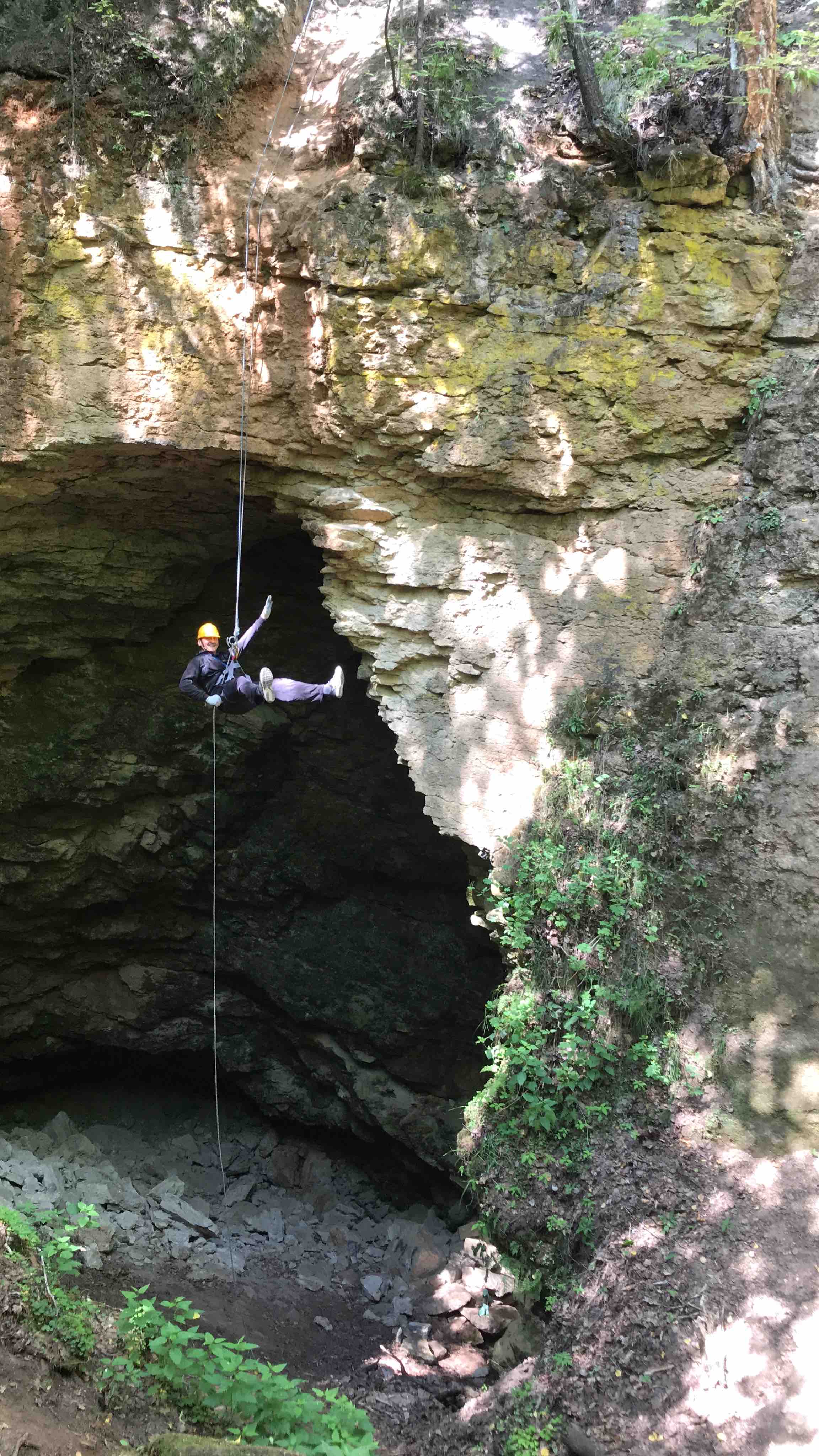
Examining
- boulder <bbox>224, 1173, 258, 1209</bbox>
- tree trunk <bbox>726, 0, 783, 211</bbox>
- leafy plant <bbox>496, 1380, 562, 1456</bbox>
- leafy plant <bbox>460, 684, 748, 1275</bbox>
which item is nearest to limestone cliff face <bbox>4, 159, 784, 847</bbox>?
tree trunk <bbox>726, 0, 783, 211</bbox>

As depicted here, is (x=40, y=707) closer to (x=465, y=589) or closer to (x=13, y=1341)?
(x=465, y=589)

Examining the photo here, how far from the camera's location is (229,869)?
31.0 ft

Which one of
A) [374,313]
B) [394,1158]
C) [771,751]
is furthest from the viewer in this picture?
[394,1158]

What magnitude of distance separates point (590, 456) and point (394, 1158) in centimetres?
680

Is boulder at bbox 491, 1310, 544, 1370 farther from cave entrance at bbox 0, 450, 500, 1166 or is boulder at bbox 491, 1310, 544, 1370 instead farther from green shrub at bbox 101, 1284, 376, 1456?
cave entrance at bbox 0, 450, 500, 1166

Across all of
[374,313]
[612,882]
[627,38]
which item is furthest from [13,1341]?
[627,38]

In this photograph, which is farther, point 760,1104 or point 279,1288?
point 279,1288

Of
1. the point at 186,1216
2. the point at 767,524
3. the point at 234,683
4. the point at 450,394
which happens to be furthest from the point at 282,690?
the point at 186,1216

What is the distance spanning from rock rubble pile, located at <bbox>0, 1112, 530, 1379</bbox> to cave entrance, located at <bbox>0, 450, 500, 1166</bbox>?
1.98 ft

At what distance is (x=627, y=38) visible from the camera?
5926 millimetres

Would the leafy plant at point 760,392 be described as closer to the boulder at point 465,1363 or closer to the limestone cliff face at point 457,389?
the limestone cliff face at point 457,389

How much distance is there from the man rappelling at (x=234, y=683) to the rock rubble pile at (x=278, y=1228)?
12.0 feet

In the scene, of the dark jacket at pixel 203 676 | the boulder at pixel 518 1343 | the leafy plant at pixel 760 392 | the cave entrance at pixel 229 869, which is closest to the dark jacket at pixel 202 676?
the dark jacket at pixel 203 676

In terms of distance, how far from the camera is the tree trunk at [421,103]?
5859mm
